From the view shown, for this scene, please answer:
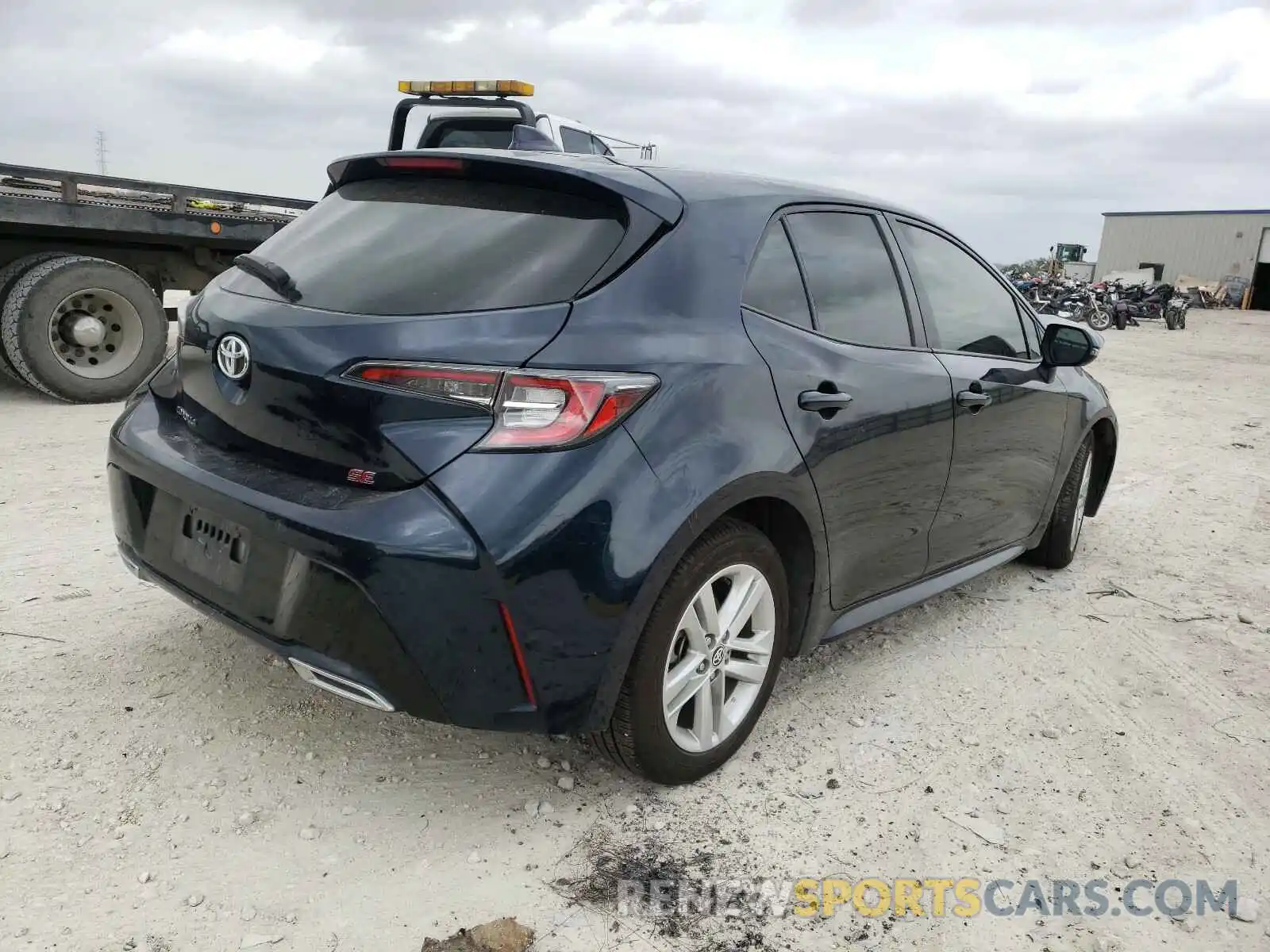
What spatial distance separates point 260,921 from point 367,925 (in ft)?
0.73

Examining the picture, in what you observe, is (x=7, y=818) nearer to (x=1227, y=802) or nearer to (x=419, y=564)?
(x=419, y=564)

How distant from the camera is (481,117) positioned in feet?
25.9

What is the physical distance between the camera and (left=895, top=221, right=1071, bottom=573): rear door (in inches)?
131

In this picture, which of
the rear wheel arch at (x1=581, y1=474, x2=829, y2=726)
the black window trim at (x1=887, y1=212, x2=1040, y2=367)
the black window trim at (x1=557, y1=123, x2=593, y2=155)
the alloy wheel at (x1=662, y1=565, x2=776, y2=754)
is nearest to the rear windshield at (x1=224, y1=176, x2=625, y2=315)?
the rear wheel arch at (x1=581, y1=474, x2=829, y2=726)

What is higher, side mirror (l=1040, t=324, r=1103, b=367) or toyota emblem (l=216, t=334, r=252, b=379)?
side mirror (l=1040, t=324, r=1103, b=367)

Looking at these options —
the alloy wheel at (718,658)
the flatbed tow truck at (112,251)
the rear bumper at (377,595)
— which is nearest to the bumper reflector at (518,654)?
the rear bumper at (377,595)

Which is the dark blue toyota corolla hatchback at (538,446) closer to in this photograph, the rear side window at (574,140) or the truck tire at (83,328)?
the truck tire at (83,328)

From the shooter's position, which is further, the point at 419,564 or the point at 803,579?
the point at 803,579

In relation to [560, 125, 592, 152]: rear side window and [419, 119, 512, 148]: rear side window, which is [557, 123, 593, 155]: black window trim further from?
[419, 119, 512, 148]: rear side window

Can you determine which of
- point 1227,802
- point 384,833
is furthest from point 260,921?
point 1227,802

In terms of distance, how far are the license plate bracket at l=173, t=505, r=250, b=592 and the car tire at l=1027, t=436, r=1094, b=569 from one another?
3491 millimetres

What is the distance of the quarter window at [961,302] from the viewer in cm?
333

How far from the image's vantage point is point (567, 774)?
261cm

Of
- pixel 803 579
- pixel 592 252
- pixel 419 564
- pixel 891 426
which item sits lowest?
pixel 803 579
